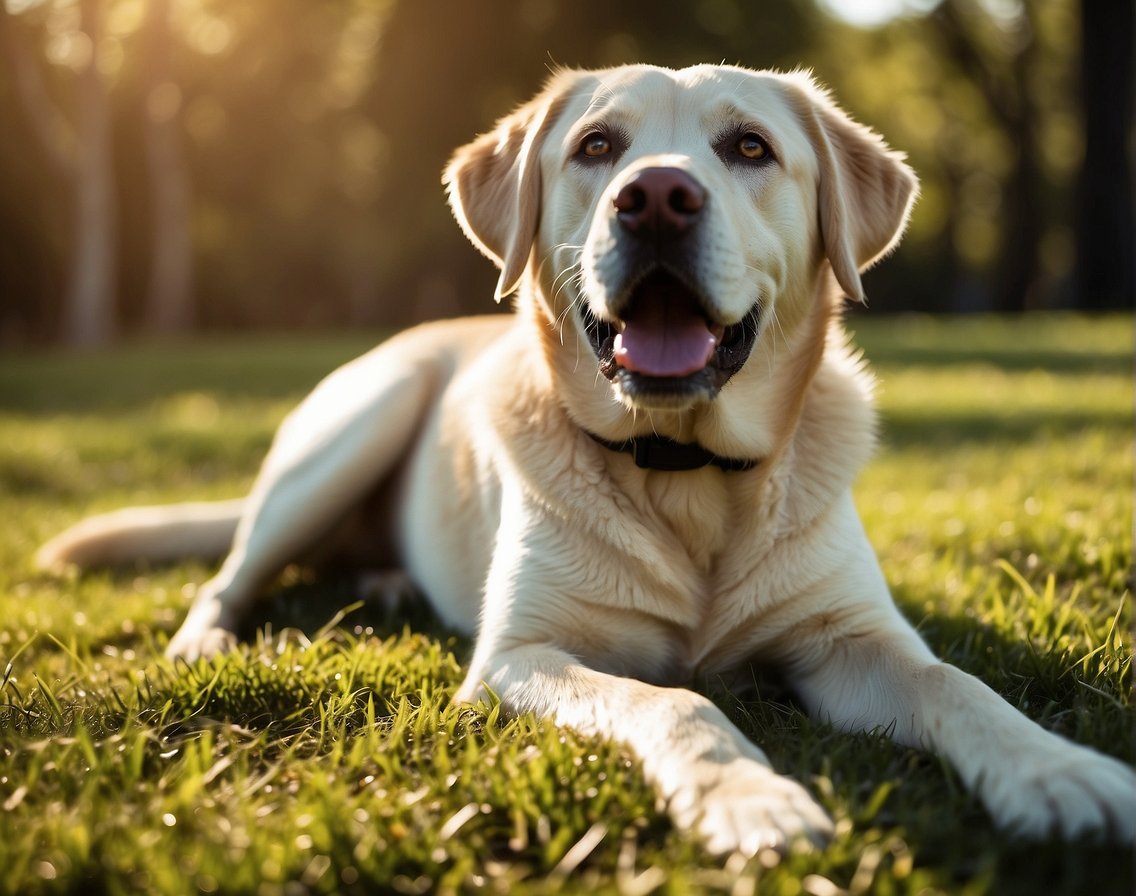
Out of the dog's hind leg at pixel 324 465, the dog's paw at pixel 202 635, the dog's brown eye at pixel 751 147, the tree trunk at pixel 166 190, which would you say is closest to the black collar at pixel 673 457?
the dog's brown eye at pixel 751 147

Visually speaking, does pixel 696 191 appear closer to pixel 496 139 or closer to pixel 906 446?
pixel 496 139

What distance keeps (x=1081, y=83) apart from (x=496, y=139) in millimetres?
17518

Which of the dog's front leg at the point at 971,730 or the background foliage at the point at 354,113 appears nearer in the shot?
the dog's front leg at the point at 971,730

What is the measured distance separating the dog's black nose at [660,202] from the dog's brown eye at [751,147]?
0.50 meters

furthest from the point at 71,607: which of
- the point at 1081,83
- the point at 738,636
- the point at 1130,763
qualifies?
the point at 1081,83

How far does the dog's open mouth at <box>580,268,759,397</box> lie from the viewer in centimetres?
272

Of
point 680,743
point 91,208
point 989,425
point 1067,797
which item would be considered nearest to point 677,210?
point 680,743

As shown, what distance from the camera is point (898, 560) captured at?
412 cm

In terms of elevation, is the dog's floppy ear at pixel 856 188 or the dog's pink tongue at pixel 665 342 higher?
the dog's floppy ear at pixel 856 188

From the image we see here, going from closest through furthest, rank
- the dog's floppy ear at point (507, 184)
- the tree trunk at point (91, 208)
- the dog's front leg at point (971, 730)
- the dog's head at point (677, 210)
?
1. the dog's front leg at point (971, 730)
2. the dog's head at point (677, 210)
3. the dog's floppy ear at point (507, 184)
4. the tree trunk at point (91, 208)

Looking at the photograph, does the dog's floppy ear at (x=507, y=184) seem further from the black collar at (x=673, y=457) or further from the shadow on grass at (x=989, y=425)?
the shadow on grass at (x=989, y=425)

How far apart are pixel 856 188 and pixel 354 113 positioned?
2499cm

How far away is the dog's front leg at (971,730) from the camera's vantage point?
6.16 feet

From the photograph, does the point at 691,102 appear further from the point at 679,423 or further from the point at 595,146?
the point at 679,423
